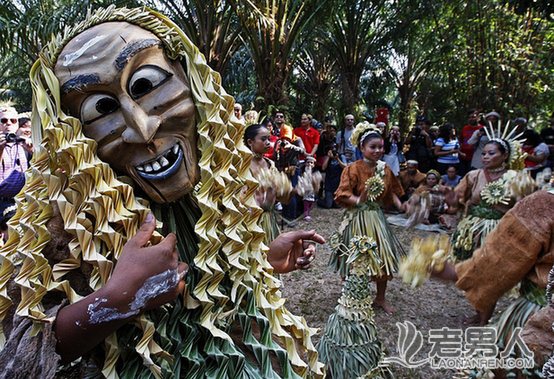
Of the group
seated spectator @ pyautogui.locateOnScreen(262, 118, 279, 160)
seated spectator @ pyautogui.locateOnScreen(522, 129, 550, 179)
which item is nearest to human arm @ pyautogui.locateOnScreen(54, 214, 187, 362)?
seated spectator @ pyautogui.locateOnScreen(262, 118, 279, 160)

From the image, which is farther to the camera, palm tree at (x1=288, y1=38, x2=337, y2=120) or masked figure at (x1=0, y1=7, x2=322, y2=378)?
palm tree at (x1=288, y1=38, x2=337, y2=120)

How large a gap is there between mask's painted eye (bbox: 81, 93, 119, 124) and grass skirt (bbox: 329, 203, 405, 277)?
3159 millimetres

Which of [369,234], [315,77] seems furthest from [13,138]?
[315,77]

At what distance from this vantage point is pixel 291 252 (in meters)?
1.74

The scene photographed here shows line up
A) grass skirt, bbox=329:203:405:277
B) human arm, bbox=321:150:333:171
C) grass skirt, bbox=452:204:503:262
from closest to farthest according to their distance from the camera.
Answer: grass skirt, bbox=452:204:503:262, grass skirt, bbox=329:203:405:277, human arm, bbox=321:150:333:171

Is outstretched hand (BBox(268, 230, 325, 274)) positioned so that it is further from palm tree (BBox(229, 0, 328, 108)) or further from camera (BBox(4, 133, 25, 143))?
palm tree (BBox(229, 0, 328, 108))

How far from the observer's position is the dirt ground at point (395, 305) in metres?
3.97

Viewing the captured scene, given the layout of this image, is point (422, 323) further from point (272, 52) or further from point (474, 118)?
point (272, 52)

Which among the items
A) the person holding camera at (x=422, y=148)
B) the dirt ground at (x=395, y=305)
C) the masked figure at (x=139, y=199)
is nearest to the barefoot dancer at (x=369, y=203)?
the dirt ground at (x=395, y=305)

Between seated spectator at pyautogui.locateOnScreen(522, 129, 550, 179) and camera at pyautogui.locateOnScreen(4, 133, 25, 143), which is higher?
camera at pyautogui.locateOnScreen(4, 133, 25, 143)

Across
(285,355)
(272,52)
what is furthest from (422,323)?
(272,52)

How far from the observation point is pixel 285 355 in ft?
4.30

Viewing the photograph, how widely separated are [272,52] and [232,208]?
7288 mm

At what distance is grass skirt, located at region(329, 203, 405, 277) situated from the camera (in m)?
4.20
